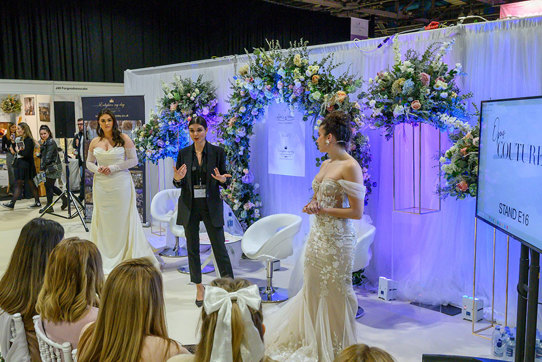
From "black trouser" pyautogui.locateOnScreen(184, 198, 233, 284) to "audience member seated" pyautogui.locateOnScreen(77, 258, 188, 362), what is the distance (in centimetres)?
272

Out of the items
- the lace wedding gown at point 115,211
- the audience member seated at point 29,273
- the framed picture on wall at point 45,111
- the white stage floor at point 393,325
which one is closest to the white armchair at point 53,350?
the audience member seated at point 29,273

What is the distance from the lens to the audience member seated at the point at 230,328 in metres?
1.64

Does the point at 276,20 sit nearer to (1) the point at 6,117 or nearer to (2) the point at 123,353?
(1) the point at 6,117

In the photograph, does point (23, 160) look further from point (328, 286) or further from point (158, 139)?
point (328, 286)

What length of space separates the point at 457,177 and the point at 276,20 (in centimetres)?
1053

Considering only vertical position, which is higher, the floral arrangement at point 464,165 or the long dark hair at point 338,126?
the long dark hair at point 338,126

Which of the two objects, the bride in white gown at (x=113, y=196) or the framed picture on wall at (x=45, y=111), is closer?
the bride in white gown at (x=113, y=196)

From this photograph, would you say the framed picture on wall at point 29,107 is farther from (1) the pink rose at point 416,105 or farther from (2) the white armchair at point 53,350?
(2) the white armchair at point 53,350

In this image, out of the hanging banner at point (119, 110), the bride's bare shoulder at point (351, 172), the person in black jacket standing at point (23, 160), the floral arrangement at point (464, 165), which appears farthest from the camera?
the person in black jacket standing at point (23, 160)

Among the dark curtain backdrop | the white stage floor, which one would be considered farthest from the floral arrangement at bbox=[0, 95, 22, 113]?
the white stage floor

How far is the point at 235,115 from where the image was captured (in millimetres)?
6094

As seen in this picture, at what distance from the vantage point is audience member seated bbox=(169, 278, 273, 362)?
1.64 meters

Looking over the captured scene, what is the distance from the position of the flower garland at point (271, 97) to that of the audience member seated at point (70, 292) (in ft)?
9.63

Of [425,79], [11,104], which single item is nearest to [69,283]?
[425,79]
